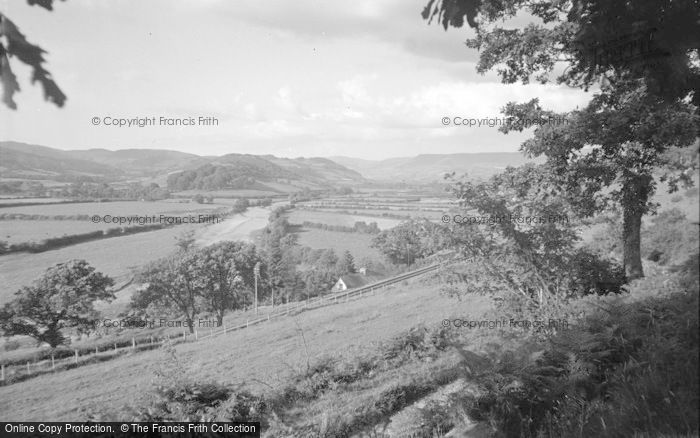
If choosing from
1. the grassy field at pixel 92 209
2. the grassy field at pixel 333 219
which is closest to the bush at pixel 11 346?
the grassy field at pixel 92 209

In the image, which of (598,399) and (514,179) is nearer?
(598,399)

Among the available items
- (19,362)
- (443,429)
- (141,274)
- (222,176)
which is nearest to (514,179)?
(443,429)

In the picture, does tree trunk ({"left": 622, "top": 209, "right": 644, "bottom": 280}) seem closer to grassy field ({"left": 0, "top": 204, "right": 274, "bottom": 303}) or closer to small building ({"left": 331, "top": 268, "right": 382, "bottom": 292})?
grassy field ({"left": 0, "top": 204, "right": 274, "bottom": 303})

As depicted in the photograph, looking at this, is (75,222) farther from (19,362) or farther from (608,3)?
(608,3)

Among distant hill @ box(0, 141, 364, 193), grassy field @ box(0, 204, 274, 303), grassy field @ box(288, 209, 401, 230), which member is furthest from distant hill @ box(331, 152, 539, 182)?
grassy field @ box(0, 204, 274, 303)

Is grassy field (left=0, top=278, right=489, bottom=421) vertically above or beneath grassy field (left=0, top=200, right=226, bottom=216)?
beneath

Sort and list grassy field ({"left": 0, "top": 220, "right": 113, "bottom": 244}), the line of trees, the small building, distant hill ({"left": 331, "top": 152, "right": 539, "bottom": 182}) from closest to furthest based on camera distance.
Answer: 1. grassy field ({"left": 0, "top": 220, "right": 113, "bottom": 244})
2. the line of trees
3. the small building
4. distant hill ({"left": 331, "top": 152, "right": 539, "bottom": 182})

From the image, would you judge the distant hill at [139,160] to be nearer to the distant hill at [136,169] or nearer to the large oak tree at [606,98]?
the distant hill at [136,169]
